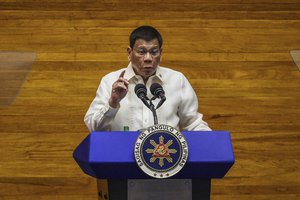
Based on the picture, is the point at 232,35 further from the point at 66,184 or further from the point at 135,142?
the point at 135,142

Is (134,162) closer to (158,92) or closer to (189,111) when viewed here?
(158,92)

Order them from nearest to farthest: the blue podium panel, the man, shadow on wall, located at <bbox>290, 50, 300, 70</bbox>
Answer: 1. the blue podium panel
2. the man
3. shadow on wall, located at <bbox>290, 50, 300, 70</bbox>

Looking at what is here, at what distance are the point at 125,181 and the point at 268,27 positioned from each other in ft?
2.87

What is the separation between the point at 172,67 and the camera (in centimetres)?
148

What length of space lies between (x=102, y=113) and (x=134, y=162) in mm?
109

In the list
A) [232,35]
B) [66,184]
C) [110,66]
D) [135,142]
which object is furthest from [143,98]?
[232,35]

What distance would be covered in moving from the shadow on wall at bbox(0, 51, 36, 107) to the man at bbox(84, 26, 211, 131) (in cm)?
47

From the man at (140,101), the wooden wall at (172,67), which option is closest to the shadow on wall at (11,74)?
the wooden wall at (172,67)

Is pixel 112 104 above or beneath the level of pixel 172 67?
above

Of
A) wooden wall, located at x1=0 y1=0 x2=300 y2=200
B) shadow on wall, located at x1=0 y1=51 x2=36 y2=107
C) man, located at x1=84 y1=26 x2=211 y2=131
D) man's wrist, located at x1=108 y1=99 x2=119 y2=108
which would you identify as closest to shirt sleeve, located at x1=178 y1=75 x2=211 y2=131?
man, located at x1=84 y1=26 x2=211 y2=131

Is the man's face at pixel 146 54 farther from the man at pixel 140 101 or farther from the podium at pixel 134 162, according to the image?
the podium at pixel 134 162

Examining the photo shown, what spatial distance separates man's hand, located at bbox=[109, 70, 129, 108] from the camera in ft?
2.55

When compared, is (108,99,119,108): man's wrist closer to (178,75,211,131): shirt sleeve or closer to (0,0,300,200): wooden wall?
(178,75,211,131): shirt sleeve

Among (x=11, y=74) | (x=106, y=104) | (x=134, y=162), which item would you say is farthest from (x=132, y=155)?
(x=11, y=74)
